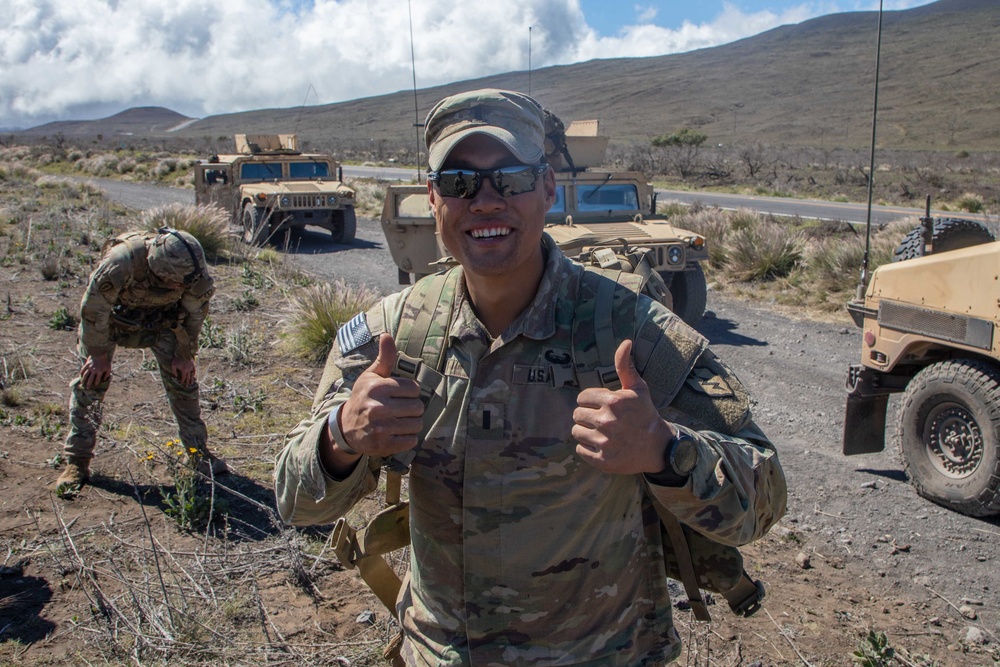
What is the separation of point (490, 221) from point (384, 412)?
42 cm

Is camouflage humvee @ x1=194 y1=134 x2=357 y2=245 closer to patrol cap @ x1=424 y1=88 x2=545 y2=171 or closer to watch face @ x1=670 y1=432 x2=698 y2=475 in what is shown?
patrol cap @ x1=424 y1=88 x2=545 y2=171

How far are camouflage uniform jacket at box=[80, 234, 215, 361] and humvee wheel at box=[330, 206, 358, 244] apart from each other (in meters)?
9.10

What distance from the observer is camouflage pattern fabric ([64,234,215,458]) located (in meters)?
4.10

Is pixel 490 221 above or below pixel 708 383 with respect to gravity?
above

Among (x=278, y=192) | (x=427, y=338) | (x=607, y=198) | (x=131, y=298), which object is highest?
(x=278, y=192)

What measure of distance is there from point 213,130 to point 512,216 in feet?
369

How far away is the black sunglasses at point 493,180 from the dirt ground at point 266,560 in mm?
1837

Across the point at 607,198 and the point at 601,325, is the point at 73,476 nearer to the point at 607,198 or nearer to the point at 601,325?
the point at 601,325

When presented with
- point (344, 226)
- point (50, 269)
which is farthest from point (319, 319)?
point (344, 226)

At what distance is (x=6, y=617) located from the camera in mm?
3182

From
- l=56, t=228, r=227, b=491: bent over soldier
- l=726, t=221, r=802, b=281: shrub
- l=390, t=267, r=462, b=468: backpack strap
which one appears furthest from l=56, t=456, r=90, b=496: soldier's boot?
l=726, t=221, r=802, b=281: shrub

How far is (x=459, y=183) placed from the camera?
1.54 m

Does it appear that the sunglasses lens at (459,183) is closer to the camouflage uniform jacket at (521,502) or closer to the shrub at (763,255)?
the camouflage uniform jacket at (521,502)

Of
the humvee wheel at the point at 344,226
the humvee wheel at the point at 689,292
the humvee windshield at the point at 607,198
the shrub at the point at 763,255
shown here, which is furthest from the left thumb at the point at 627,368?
the humvee wheel at the point at 344,226
